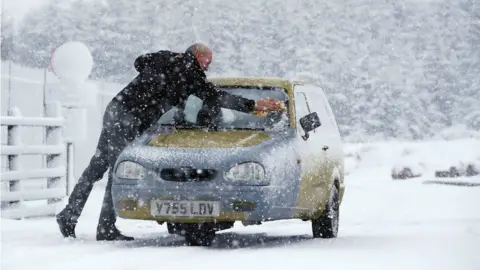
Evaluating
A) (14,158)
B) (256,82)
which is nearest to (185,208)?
(256,82)

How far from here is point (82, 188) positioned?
26.0 ft

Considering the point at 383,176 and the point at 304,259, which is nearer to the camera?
the point at 304,259

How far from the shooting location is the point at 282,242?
8.08m

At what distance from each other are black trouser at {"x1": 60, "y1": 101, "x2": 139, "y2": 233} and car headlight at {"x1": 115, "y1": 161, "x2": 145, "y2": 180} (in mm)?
510

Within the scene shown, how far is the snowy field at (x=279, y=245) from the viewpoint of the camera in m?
6.26

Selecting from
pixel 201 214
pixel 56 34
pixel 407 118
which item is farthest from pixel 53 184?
pixel 407 118

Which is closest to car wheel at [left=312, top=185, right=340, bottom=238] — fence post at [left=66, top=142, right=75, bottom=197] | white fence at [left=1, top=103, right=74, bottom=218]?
white fence at [left=1, top=103, right=74, bottom=218]

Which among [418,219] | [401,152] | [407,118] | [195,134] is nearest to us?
[195,134]

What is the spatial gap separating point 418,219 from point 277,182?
4832 millimetres

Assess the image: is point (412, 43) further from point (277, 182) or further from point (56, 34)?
point (277, 182)

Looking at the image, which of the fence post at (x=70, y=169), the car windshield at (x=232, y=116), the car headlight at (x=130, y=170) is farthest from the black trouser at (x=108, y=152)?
the fence post at (x=70, y=169)

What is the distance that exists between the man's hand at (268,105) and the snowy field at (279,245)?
107cm

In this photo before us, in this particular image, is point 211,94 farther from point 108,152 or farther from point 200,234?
point 200,234

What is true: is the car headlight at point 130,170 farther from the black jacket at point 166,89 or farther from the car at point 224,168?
the black jacket at point 166,89
